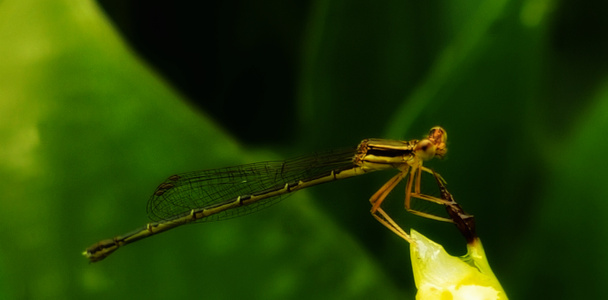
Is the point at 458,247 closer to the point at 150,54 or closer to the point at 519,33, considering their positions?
the point at 519,33

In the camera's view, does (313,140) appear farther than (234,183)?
Yes

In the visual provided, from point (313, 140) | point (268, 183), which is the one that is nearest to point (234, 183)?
point (268, 183)

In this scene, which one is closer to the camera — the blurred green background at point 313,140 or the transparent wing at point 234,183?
the blurred green background at point 313,140

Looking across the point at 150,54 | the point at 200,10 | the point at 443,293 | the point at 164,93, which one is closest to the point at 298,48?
the point at 200,10

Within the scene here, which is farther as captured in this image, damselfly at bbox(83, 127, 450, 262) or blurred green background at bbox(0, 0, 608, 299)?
damselfly at bbox(83, 127, 450, 262)

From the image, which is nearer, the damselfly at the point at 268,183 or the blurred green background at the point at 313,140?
the blurred green background at the point at 313,140

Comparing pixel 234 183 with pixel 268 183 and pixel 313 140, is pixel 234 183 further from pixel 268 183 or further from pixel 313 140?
pixel 313 140
